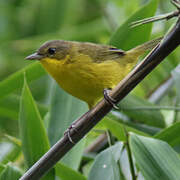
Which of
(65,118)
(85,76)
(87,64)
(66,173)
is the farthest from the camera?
(87,64)

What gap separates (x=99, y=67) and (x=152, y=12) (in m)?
0.67

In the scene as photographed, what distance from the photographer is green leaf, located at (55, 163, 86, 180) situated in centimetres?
202

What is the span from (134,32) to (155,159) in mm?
997

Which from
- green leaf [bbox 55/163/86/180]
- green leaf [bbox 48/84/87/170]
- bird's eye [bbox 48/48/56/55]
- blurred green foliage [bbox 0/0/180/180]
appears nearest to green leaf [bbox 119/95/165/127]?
blurred green foliage [bbox 0/0/180/180]

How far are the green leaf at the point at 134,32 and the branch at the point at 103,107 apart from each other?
36.1 inches

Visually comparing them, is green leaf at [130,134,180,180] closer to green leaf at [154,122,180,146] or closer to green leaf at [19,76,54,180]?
green leaf at [154,122,180,146]

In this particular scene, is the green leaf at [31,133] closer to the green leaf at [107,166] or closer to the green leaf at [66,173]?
the green leaf at [66,173]

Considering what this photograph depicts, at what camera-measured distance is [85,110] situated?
2564 millimetres

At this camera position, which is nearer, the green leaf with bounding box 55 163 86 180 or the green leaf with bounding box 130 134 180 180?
the green leaf with bounding box 130 134 180 180

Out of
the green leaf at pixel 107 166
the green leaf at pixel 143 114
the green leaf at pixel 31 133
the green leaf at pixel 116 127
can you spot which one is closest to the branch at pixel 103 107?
the green leaf at pixel 107 166

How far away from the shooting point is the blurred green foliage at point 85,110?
200cm

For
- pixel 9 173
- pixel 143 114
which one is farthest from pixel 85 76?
pixel 9 173

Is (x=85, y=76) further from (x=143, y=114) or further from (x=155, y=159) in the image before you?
(x=155, y=159)

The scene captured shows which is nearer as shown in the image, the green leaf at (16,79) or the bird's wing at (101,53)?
the green leaf at (16,79)
